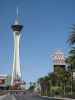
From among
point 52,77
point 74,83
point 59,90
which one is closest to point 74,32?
point 74,83

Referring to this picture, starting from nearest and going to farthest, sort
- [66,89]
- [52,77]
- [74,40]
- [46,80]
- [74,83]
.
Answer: [74,40]
[74,83]
[66,89]
[52,77]
[46,80]

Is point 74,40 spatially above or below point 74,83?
above

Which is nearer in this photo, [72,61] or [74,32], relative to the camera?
[74,32]

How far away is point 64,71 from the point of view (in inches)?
4803

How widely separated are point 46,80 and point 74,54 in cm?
10982

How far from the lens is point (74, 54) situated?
2980 inches

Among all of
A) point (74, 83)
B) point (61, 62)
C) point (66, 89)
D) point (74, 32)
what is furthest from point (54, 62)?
point (74, 32)

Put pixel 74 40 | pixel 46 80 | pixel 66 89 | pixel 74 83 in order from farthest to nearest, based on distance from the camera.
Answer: pixel 46 80, pixel 66 89, pixel 74 83, pixel 74 40

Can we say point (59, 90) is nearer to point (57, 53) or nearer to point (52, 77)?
point (52, 77)

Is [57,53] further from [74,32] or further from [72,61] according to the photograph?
[74,32]

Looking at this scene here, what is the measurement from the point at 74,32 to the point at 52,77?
9720 centimetres

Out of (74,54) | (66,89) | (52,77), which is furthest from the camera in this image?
(52,77)

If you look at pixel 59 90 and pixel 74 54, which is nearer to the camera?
pixel 74 54

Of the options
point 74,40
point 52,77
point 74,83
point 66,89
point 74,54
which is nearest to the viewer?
point 74,40
